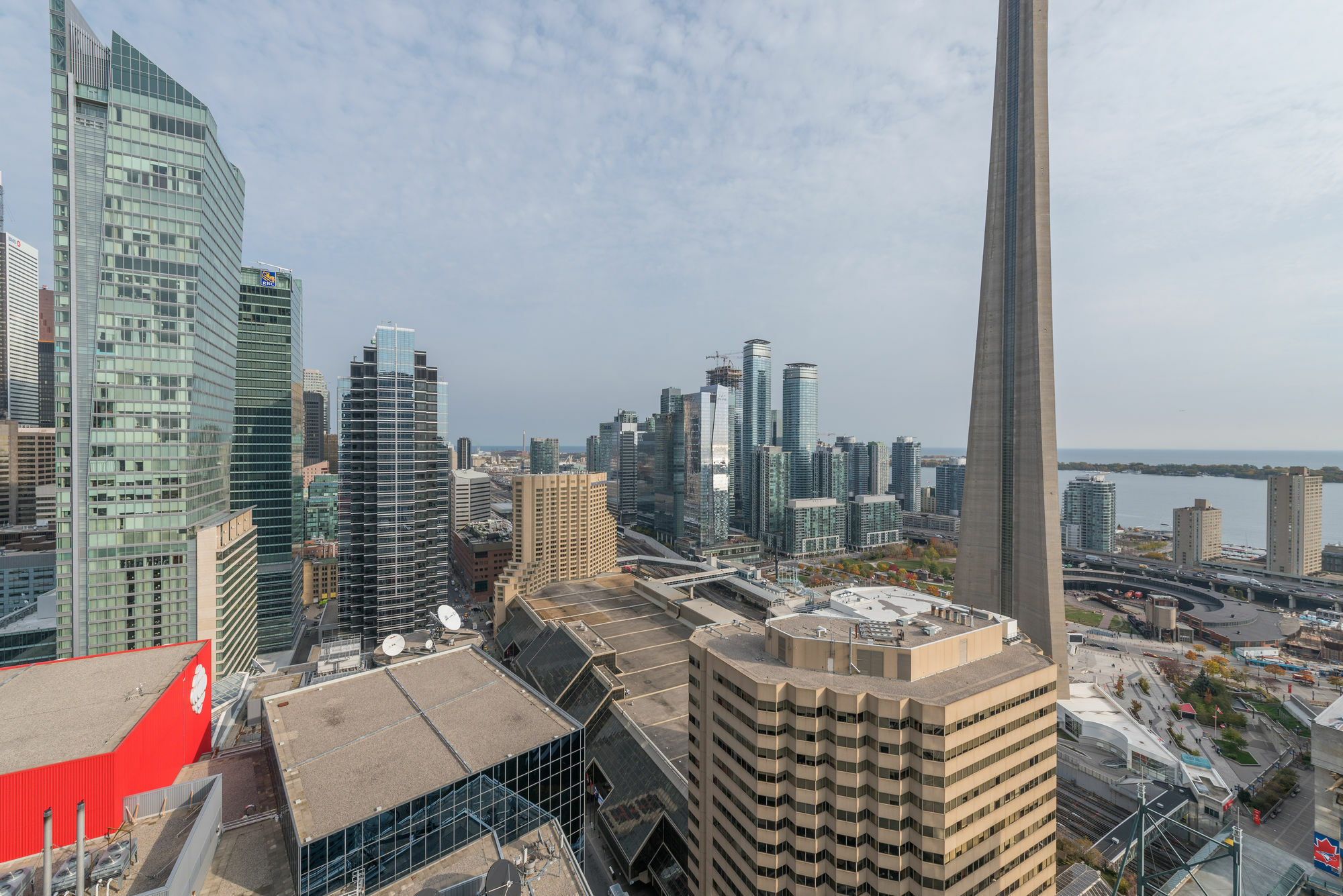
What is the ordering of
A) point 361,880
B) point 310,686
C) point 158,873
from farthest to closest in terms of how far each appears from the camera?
point 310,686 → point 361,880 → point 158,873

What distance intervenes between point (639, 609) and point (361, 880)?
69.9m

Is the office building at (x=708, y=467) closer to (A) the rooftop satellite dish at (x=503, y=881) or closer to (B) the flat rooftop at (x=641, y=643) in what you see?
(B) the flat rooftop at (x=641, y=643)

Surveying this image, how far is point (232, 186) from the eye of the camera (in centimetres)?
8169

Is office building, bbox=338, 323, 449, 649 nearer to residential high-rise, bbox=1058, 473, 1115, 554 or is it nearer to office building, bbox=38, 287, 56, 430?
office building, bbox=38, 287, 56, 430

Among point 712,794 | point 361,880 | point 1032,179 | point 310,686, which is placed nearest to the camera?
point 361,880

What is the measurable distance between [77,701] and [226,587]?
41997 millimetres

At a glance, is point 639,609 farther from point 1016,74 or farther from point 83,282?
point 1016,74

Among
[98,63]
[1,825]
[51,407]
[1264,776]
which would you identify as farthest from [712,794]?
[51,407]

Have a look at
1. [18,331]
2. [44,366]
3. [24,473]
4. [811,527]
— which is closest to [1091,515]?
[811,527]

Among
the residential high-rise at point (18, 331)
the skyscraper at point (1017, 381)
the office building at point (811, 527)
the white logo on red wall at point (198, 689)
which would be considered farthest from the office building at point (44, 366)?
the skyscraper at point (1017, 381)

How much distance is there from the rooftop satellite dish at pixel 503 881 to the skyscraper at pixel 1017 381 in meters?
78.3

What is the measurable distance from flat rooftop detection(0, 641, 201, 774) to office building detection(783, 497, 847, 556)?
165 m

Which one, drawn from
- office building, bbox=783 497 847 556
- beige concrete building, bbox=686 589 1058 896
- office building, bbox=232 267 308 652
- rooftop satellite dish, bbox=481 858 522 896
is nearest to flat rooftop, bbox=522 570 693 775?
beige concrete building, bbox=686 589 1058 896

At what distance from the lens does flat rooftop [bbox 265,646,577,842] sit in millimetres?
30516
